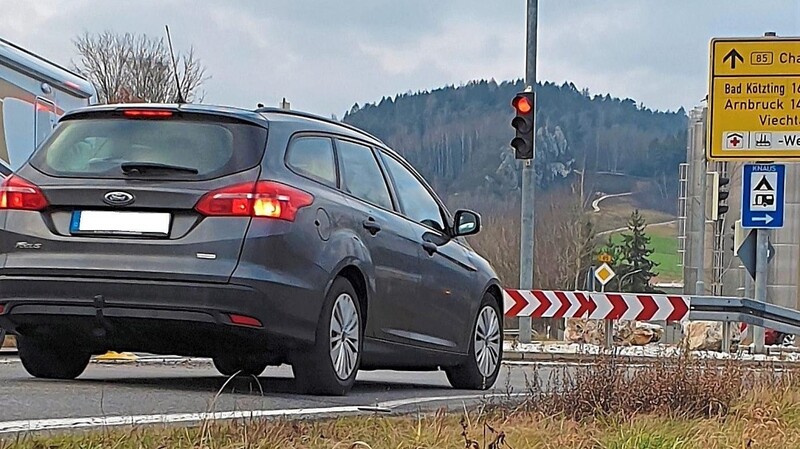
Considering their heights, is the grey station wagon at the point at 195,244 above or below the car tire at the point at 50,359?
above

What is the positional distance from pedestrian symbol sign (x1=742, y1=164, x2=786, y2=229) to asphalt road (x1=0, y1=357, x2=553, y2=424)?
9.53 meters

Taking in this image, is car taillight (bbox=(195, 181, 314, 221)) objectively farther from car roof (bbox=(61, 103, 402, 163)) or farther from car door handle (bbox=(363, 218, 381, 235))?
car door handle (bbox=(363, 218, 381, 235))

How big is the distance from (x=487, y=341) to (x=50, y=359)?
3267 millimetres

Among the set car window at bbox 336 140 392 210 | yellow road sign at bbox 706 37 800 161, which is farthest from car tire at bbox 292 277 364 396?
yellow road sign at bbox 706 37 800 161

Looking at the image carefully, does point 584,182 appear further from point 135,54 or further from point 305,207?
point 305,207

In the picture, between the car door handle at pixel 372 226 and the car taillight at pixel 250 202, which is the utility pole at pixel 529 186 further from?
the car taillight at pixel 250 202

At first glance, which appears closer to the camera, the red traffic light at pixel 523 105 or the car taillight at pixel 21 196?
the car taillight at pixel 21 196

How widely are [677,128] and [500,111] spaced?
39.1 ft

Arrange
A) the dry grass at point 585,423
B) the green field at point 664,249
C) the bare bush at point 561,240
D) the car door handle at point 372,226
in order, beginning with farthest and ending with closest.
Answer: the green field at point 664,249 < the bare bush at point 561,240 < the car door handle at point 372,226 < the dry grass at point 585,423

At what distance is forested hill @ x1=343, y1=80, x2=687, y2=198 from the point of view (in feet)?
234

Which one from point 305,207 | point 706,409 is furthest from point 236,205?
point 706,409

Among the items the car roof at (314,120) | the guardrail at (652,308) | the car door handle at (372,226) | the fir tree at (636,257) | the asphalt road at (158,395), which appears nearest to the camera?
the asphalt road at (158,395)

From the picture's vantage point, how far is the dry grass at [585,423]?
506cm

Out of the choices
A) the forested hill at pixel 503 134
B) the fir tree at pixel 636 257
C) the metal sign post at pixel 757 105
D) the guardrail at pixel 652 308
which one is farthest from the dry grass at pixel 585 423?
the fir tree at pixel 636 257
